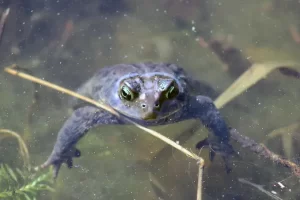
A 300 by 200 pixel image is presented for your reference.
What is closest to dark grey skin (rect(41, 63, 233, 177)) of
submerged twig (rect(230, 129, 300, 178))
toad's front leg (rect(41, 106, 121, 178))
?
toad's front leg (rect(41, 106, 121, 178))

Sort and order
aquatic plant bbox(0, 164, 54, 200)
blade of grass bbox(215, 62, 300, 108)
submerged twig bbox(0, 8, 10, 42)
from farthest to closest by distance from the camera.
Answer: submerged twig bbox(0, 8, 10, 42) < blade of grass bbox(215, 62, 300, 108) < aquatic plant bbox(0, 164, 54, 200)

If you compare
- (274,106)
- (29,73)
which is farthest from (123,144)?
(274,106)

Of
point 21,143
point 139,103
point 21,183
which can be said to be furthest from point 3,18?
point 139,103

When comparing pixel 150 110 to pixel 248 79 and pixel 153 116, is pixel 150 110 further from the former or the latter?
pixel 248 79

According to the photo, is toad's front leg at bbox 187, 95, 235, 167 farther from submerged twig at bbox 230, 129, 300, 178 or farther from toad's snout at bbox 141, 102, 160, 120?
toad's snout at bbox 141, 102, 160, 120

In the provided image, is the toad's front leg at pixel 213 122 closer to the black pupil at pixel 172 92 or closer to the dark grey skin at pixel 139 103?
the dark grey skin at pixel 139 103

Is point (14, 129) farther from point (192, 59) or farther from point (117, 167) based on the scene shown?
point (192, 59)

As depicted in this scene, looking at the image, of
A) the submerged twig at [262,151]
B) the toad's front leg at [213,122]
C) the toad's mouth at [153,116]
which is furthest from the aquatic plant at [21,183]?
the submerged twig at [262,151]
